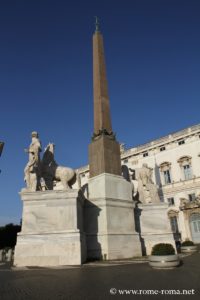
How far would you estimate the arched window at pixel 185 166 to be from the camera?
37594 millimetres

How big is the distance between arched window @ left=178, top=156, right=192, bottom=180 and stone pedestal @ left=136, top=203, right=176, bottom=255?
24.9 m

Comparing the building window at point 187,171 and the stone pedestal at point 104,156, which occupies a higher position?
the building window at point 187,171

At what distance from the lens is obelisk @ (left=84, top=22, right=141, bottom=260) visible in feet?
37.8

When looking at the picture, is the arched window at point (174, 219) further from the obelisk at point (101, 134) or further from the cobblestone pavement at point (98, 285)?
the cobblestone pavement at point (98, 285)

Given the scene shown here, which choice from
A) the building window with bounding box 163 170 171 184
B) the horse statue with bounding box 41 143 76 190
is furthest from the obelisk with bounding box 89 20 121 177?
the building window with bounding box 163 170 171 184

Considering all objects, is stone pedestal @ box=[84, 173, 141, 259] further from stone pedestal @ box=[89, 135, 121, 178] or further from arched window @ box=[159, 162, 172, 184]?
arched window @ box=[159, 162, 172, 184]

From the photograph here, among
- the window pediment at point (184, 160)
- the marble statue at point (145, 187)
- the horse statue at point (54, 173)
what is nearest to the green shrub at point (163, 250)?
the horse statue at point (54, 173)

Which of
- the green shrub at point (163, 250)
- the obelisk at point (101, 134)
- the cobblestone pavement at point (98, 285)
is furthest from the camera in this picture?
the obelisk at point (101, 134)

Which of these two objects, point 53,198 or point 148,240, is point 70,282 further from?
point 148,240

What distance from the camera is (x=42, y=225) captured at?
10453 mm

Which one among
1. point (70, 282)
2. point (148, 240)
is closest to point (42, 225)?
point (70, 282)

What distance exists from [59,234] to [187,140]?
31.8 metres

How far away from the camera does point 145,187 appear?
625 inches

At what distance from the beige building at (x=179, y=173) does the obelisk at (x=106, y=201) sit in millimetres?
19949
